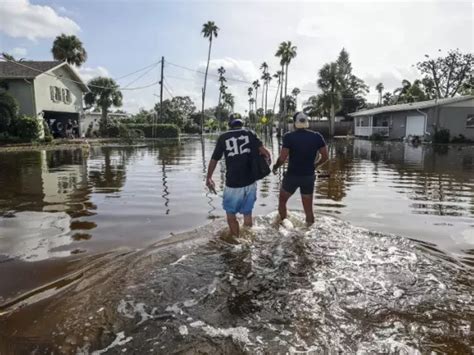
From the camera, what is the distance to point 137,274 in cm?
432

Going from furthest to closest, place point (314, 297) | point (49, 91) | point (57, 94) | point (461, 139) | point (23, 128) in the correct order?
point (57, 94)
point (49, 91)
point (461, 139)
point (23, 128)
point (314, 297)

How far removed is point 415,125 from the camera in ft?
118

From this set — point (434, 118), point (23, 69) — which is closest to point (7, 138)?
point (23, 69)

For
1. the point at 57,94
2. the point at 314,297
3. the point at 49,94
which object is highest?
the point at 57,94

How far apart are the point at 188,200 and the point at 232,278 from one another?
4623mm

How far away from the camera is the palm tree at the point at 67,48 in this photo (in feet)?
132

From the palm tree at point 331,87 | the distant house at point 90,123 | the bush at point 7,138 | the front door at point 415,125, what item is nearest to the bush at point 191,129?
the distant house at point 90,123

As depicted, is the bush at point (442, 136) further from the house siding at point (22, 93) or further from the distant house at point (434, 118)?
the house siding at point (22, 93)

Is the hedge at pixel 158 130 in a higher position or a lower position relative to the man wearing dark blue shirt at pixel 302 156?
higher

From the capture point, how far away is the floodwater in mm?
3086

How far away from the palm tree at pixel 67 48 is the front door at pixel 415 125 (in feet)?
114

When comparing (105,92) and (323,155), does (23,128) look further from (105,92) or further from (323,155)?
(323,155)

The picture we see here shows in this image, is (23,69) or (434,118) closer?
(23,69)

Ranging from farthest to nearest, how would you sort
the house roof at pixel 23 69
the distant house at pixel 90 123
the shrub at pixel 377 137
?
1. the shrub at pixel 377 137
2. the distant house at pixel 90 123
3. the house roof at pixel 23 69
